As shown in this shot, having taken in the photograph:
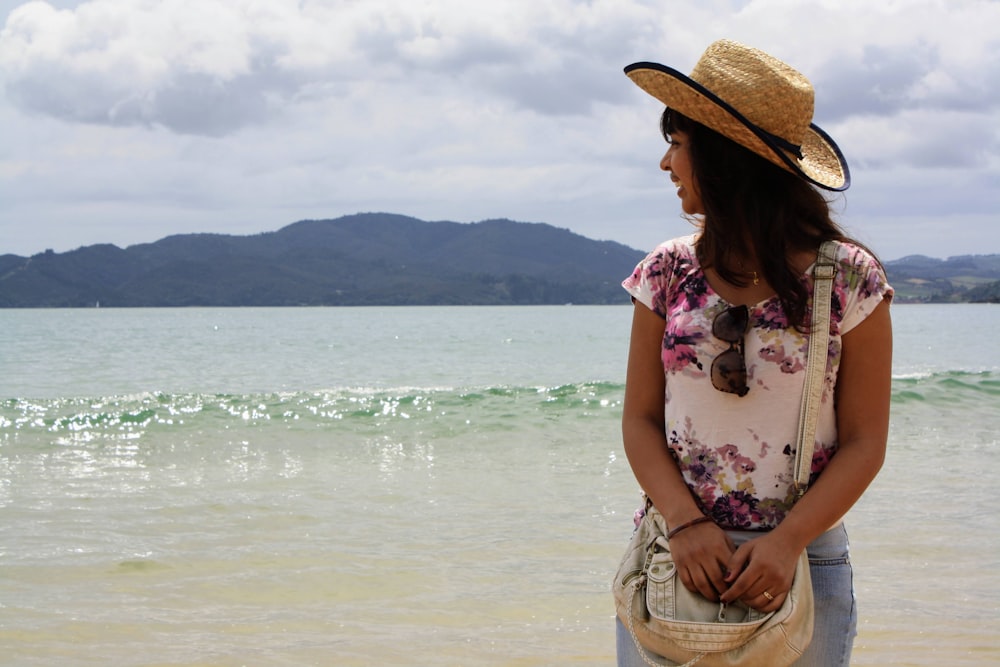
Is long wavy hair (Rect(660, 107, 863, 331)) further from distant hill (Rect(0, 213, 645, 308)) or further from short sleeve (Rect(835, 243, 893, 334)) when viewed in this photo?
distant hill (Rect(0, 213, 645, 308))

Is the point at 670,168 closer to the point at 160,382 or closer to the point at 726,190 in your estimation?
the point at 726,190

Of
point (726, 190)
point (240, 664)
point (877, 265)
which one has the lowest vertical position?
point (240, 664)

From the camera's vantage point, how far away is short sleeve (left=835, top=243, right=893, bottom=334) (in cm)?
194

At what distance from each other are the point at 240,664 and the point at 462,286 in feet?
523

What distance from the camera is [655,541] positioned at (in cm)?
198

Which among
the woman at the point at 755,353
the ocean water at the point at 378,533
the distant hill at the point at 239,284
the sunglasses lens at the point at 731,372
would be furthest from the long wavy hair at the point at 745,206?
the distant hill at the point at 239,284

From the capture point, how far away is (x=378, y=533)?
6848mm

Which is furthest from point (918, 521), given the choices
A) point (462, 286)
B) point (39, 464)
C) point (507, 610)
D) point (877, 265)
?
point (462, 286)

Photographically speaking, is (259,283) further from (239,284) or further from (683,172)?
(683,172)

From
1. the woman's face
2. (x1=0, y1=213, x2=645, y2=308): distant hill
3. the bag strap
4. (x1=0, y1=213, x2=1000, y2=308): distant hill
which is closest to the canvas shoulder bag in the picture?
the bag strap

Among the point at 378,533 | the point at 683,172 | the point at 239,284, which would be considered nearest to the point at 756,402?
the point at 683,172

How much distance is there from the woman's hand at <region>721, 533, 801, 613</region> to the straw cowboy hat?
0.71 metres

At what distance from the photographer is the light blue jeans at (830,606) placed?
77.5 inches

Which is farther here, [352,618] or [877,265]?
[352,618]
